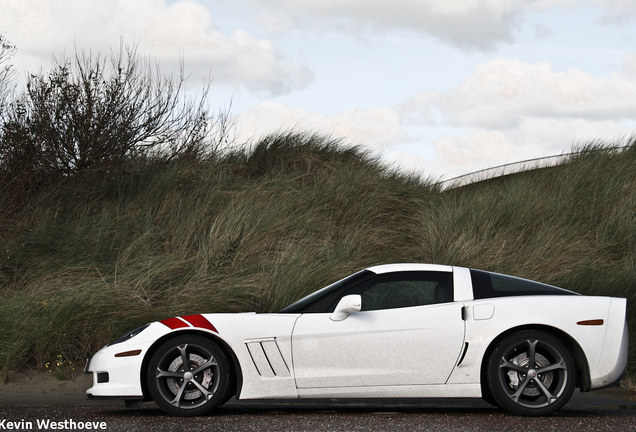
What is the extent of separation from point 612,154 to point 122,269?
11.5 meters

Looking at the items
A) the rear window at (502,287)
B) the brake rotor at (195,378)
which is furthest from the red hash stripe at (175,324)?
the rear window at (502,287)

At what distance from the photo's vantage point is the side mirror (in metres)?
5.35

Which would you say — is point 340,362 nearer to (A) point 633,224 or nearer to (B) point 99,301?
(B) point 99,301

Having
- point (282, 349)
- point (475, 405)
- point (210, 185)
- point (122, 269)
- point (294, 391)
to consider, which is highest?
point (210, 185)

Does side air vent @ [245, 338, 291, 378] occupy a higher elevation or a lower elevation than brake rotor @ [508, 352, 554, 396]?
higher

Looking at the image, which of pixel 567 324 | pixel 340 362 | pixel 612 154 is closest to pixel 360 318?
pixel 340 362

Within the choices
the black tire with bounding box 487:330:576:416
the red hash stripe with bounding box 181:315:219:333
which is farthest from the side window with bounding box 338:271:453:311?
the red hash stripe with bounding box 181:315:219:333

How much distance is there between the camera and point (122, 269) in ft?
33.8

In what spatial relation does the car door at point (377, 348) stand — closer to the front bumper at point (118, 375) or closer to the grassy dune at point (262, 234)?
the front bumper at point (118, 375)

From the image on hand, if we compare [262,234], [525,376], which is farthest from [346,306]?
[262,234]

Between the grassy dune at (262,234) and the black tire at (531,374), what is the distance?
276 cm

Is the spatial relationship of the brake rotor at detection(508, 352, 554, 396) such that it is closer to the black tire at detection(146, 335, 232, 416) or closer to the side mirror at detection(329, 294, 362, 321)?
the side mirror at detection(329, 294, 362, 321)

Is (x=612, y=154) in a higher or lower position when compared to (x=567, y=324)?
higher

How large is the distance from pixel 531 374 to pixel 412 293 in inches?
47.2
